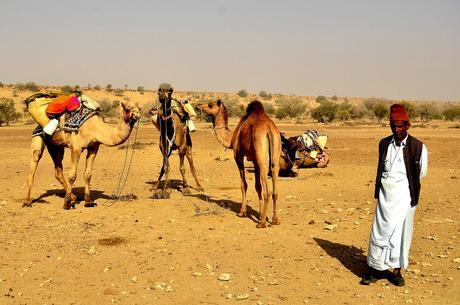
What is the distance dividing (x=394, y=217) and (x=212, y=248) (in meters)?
2.75

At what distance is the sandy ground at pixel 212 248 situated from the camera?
5.89 m

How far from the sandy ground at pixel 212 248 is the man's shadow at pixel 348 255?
0.05ft

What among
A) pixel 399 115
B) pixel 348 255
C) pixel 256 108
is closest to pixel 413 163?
pixel 399 115

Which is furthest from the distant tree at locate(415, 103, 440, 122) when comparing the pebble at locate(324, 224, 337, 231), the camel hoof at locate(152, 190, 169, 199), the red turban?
the red turban

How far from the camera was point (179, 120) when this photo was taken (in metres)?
11.7

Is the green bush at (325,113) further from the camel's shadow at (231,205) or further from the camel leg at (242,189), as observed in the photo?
the camel leg at (242,189)

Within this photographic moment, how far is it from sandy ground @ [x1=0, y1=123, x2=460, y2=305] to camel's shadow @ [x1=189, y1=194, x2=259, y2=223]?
3 cm

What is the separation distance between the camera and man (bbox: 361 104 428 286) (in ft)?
19.6

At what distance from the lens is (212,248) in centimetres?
751

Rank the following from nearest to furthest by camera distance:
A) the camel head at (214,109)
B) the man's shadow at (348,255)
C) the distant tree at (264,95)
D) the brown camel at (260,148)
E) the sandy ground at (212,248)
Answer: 1. the sandy ground at (212,248)
2. the man's shadow at (348,255)
3. the brown camel at (260,148)
4. the camel head at (214,109)
5. the distant tree at (264,95)

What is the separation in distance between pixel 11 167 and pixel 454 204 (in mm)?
13187

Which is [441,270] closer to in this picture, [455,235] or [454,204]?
[455,235]

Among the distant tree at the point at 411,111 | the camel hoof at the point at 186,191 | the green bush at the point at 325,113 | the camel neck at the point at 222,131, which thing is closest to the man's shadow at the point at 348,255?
the camel neck at the point at 222,131

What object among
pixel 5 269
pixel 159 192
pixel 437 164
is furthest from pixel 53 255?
pixel 437 164
